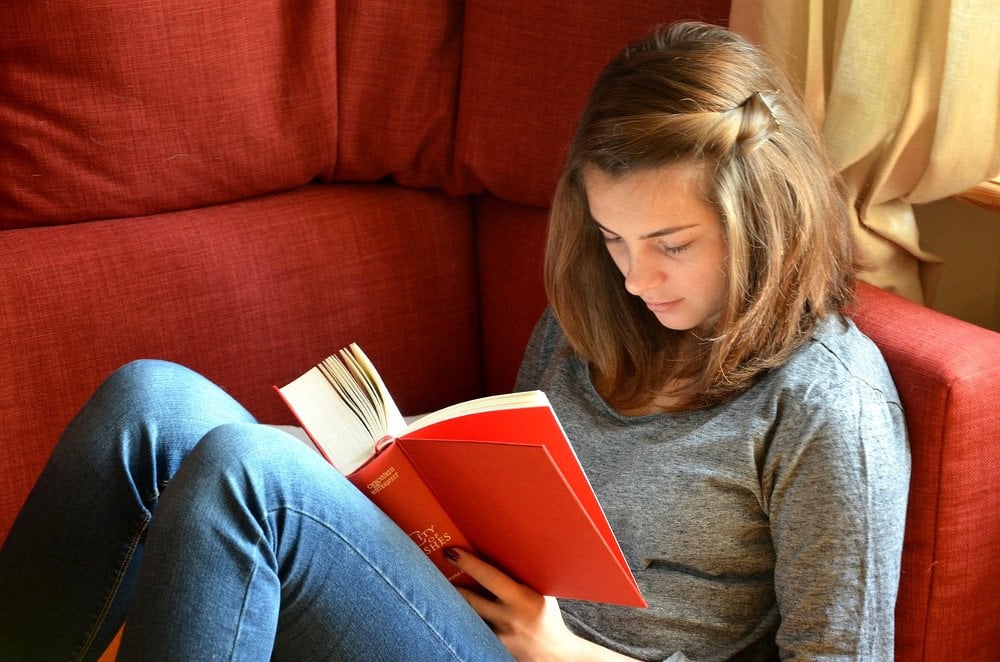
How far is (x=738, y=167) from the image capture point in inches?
40.0

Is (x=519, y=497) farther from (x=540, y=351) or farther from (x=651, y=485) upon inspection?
(x=540, y=351)

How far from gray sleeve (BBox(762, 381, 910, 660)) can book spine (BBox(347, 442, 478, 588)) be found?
0.31 m

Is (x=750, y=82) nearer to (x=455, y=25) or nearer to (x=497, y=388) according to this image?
(x=455, y=25)

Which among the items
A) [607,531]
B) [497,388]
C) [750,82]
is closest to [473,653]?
[607,531]

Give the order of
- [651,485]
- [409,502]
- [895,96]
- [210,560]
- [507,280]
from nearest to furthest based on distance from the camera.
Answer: [210,560] → [409,502] → [651,485] → [895,96] → [507,280]

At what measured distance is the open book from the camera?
0.89 meters

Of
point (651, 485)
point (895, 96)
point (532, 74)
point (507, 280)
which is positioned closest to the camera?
point (651, 485)

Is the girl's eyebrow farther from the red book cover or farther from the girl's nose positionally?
the red book cover

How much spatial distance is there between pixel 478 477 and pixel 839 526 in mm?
328

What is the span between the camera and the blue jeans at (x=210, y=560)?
0.90 meters

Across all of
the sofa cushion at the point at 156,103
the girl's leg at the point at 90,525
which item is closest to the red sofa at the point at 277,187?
Answer: the sofa cushion at the point at 156,103

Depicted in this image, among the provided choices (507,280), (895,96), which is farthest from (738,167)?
(507,280)

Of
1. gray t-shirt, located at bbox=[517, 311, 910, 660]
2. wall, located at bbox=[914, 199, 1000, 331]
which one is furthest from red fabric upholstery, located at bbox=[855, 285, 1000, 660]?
wall, located at bbox=[914, 199, 1000, 331]

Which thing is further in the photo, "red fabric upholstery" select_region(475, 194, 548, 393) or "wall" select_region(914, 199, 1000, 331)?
"red fabric upholstery" select_region(475, 194, 548, 393)
